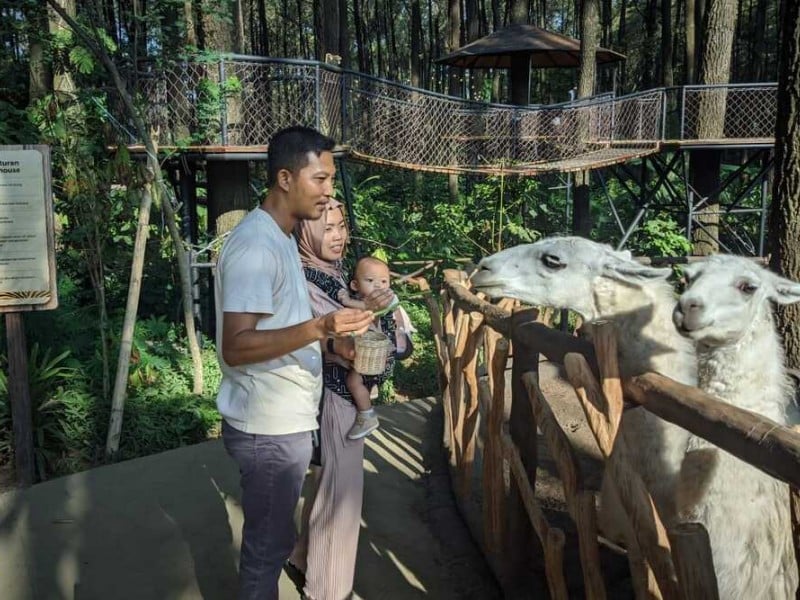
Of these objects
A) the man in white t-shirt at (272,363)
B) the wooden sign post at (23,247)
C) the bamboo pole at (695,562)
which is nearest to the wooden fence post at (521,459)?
the man in white t-shirt at (272,363)

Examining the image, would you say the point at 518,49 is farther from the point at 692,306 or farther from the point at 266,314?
the point at 266,314

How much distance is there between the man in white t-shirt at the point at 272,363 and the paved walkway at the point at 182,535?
45.2 inches

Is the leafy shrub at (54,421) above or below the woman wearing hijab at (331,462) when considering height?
below

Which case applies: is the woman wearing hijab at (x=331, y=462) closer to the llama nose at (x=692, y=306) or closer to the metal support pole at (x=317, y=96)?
the llama nose at (x=692, y=306)

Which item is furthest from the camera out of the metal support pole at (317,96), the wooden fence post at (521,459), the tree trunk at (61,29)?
the metal support pole at (317,96)

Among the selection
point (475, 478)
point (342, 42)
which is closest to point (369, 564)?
point (475, 478)

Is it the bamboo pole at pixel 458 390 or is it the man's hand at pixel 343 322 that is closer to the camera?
the man's hand at pixel 343 322

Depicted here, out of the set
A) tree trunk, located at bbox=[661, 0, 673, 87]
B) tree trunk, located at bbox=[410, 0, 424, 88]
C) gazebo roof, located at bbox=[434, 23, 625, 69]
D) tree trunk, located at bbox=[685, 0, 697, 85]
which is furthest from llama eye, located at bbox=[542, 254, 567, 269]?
tree trunk, located at bbox=[661, 0, 673, 87]

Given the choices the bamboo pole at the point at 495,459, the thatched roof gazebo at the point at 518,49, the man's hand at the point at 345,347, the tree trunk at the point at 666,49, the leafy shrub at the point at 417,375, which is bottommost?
the leafy shrub at the point at 417,375

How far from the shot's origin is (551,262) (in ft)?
11.3

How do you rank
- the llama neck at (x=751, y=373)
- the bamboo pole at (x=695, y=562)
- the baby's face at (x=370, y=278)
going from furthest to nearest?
the baby's face at (x=370, y=278) < the llama neck at (x=751, y=373) < the bamboo pole at (x=695, y=562)

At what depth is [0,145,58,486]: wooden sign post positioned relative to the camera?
4652 millimetres

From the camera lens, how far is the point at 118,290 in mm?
8773

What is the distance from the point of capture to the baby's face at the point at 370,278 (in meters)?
3.51
